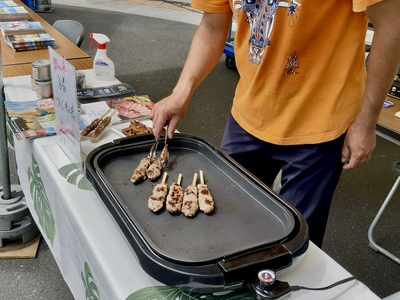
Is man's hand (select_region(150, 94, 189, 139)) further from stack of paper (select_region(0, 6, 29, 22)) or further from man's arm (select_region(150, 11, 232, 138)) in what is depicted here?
stack of paper (select_region(0, 6, 29, 22))

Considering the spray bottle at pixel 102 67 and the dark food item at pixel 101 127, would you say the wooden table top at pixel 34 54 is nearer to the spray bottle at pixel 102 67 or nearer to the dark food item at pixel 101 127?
the spray bottle at pixel 102 67

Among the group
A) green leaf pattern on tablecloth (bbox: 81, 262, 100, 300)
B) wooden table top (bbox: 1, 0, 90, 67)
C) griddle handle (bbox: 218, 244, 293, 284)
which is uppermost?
griddle handle (bbox: 218, 244, 293, 284)

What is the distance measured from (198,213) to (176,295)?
189 millimetres

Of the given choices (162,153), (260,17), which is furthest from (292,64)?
(162,153)

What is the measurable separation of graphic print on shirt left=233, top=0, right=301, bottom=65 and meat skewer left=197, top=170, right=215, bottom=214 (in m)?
0.35

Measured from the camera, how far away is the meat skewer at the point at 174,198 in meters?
0.88

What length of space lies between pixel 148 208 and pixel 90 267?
0.18 metres

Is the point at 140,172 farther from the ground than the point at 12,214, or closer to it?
farther from the ground

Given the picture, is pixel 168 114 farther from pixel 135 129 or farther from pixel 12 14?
pixel 12 14

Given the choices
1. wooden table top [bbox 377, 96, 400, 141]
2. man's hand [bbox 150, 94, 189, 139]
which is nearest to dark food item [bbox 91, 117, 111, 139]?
man's hand [bbox 150, 94, 189, 139]

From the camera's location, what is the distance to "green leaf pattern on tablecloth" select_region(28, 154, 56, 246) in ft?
4.06

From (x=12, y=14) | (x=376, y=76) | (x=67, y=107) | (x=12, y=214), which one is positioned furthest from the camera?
(x=12, y=14)

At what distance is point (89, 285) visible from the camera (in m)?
0.96

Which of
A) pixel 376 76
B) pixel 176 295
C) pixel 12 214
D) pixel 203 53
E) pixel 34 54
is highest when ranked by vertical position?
pixel 376 76
